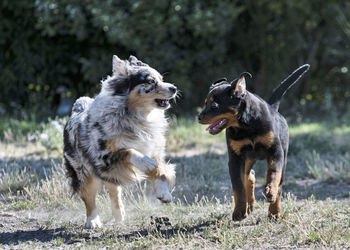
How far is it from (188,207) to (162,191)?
0.96 m

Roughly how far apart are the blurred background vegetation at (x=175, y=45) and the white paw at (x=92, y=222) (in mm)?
6831

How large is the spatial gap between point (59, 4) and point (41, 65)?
2.00 metres

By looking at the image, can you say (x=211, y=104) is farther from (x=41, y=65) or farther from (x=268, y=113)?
(x=41, y=65)

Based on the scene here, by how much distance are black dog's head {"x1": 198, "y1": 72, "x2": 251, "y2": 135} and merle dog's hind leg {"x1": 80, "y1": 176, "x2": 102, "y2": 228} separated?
4.81ft

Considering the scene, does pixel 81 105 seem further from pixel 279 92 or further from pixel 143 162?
pixel 279 92

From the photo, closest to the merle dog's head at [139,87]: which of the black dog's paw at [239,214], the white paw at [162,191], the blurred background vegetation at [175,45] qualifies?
the white paw at [162,191]

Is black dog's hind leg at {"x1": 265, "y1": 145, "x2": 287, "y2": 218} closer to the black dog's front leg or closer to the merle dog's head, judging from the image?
the black dog's front leg

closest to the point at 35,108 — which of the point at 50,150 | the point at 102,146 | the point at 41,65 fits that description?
the point at 41,65

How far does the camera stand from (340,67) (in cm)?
1542

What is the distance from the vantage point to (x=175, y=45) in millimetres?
13227

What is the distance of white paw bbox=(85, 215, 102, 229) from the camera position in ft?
18.7

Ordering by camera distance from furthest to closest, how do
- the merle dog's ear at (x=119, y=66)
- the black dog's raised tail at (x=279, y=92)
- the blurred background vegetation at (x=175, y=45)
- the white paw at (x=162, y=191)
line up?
1. the blurred background vegetation at (x=175, y=45)
2. the black dog's raised tail at (x=279, y=92)
3. the merle dog's ear at (x=119, y=66)
4. the white paw at (x=162, y=191)

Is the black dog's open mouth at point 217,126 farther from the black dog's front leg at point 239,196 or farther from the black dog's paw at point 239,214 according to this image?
the black dog's paw at point 239,214

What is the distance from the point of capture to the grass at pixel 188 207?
16.1 ft
